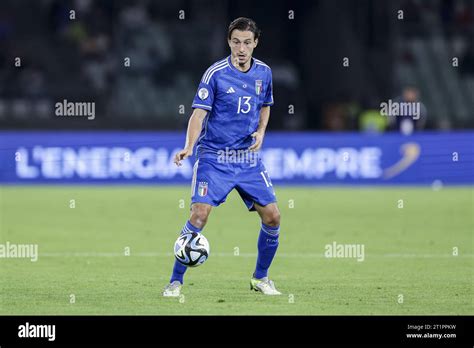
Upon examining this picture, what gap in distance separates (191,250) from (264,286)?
112 cm

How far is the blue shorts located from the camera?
1052 cm

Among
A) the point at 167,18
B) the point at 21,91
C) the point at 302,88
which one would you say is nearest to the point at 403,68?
the point at 302,88

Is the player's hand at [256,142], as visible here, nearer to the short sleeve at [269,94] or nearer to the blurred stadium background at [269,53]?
the short sleeve at [269,94]

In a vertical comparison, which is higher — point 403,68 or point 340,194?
point 403,68

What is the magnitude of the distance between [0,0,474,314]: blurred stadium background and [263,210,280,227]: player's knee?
2.38ft

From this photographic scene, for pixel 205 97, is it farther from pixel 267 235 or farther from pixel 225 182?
pixel 267 235

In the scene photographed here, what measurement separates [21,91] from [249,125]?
2174 cm

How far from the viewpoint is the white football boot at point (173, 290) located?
1063cm

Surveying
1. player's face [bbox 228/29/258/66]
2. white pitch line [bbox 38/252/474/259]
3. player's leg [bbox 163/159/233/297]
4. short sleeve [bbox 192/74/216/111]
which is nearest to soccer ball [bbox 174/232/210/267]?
player's leg [bbox 163/159/233/297]

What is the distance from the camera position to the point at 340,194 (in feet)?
78.2

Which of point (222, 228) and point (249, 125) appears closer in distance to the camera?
point (249, 125)

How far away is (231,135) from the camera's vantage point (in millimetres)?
10656
